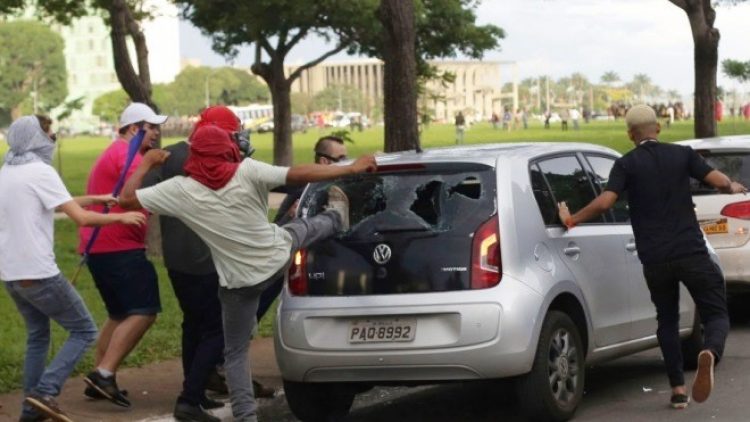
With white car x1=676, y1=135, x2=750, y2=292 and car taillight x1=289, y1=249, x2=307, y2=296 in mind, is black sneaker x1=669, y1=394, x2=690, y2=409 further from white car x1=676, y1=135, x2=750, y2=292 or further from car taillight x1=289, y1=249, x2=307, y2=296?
white car x1=676, y1=135, x2=750, y2=292

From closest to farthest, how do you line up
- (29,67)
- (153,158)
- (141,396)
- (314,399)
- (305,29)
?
(153,158), (314,399), (141,396), (305,29), (29,67)

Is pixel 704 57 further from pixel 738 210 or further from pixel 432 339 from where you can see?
pixel 432 339

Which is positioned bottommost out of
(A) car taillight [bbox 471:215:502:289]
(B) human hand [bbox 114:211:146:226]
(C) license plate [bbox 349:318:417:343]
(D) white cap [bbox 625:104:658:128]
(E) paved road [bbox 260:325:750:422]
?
(E) paved road [bbox 260:325:750:422]

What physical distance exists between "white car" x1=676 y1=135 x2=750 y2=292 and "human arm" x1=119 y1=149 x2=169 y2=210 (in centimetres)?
529

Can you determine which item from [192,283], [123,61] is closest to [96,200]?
[192,283]

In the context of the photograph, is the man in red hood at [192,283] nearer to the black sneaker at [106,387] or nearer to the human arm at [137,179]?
the human arm at [137,179]

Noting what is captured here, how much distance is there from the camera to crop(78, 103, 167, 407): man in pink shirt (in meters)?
8.83

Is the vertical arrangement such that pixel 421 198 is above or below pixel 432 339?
above

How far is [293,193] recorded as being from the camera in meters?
8.99

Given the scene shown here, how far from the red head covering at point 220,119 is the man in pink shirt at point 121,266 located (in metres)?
0.83

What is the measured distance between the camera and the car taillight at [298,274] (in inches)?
326

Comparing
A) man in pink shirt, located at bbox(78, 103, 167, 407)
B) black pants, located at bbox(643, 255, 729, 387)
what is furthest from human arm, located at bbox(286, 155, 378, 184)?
black pants, located at bbox(643, 255, 729, 387)

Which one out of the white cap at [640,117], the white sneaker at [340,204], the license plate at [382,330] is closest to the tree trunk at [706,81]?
the white cap at [640,117]

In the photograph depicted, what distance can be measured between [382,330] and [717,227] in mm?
4814
